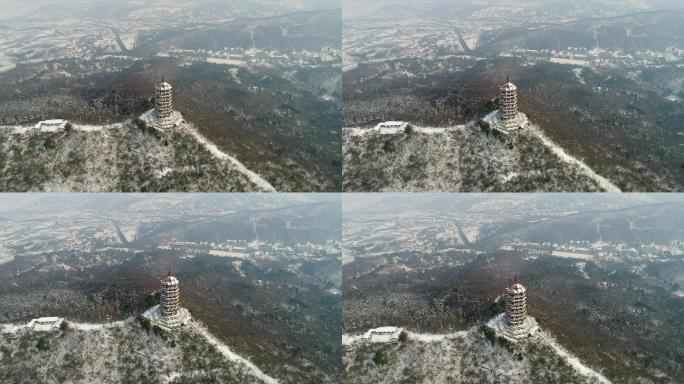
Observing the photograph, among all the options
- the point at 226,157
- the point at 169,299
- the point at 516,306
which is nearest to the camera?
the point at 516,306

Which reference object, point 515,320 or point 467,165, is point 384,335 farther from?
point 467,165

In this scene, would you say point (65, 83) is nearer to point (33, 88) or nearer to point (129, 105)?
point (33, 88)

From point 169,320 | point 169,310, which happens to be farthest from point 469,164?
point 169,320

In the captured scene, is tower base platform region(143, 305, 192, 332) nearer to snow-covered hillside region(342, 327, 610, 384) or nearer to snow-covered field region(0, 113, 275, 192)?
snow-covered hillside region(342, 327, 610, 384)

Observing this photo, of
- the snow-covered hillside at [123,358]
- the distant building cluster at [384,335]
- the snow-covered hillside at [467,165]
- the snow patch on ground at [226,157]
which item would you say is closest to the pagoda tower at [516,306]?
the distant building cluster at [384,335]

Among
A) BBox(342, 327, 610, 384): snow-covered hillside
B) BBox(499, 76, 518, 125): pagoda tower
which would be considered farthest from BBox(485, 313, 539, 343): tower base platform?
BBox(499, 76, 518, 125): pagoda tower

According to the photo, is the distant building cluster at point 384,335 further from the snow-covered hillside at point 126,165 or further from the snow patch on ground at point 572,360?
the snow-covered hillside at point 126,165

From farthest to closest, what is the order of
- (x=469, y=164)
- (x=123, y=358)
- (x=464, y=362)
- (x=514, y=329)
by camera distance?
(x=469, y=164), (x=123, y=358), (x=464, y=362), (x=514, y=329)
